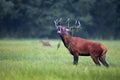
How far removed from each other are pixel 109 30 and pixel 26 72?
10955mm

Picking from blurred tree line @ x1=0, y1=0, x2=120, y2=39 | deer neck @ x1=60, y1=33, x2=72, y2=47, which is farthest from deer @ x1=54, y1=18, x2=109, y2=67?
blurred tree line @ x1=0, y1=0, x2=120, y2=39

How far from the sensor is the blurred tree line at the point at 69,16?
1489cm

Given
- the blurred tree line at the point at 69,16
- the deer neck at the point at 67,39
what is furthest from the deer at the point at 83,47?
the blurred tree line at the point at 69,16

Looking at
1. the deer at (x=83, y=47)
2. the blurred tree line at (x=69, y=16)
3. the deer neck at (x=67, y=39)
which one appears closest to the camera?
the deer at (x=83, y=47)

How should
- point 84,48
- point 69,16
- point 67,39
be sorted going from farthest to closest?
1. point 69,16
2. point 67,39
3. point 84,48

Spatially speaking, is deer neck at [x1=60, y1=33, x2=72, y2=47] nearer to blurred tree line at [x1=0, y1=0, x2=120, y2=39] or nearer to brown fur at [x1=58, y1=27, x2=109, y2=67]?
brown fur at [x1=58, y1=27, x2=109, y2=67]

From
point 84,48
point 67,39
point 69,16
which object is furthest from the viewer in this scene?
point 69,16

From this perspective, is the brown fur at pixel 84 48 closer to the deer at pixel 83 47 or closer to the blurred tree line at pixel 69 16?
the deer at pixel 83 47

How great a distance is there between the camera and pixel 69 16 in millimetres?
16000

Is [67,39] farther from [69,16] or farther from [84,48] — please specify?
[69,16]

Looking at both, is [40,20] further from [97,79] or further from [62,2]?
[97,79]

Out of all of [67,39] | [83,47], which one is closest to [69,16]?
[67,39]

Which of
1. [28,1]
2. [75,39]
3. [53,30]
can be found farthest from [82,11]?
[75,39]

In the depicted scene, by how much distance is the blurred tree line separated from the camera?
1489 centimetres
